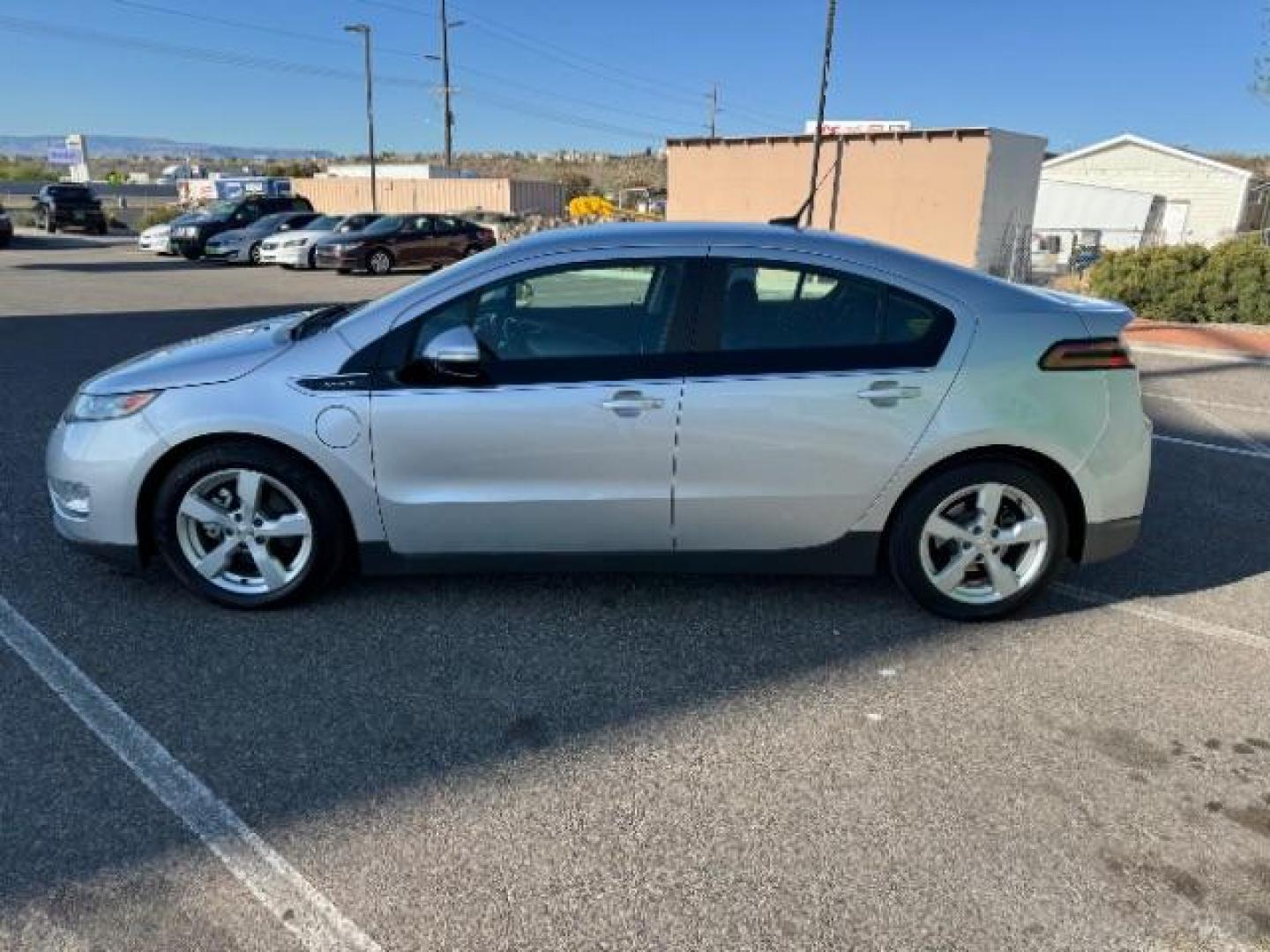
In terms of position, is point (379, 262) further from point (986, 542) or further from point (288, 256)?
point (986, 542)

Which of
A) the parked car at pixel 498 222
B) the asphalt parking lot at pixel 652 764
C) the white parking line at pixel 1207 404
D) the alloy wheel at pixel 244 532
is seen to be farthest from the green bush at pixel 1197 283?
the parked car at pixel 498 222

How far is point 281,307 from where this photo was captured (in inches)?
584

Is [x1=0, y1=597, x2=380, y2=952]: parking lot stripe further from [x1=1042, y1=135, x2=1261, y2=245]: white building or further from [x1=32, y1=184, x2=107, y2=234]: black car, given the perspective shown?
[x1=1042, y1=135, x2=1261, y2=245]: white building

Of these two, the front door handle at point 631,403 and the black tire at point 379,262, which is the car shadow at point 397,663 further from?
the black tire at point 379,262

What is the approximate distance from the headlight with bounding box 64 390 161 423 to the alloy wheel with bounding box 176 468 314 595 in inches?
14.6

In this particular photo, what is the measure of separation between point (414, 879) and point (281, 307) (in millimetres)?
13996

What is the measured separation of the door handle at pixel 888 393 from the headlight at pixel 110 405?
2711 millimetres

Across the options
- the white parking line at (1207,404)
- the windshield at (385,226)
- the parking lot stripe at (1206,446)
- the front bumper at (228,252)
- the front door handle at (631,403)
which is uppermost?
the windshield at (385,226)

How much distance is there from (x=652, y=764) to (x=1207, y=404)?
7.39m

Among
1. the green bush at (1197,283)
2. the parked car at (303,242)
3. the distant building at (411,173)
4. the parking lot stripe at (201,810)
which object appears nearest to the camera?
the parking lot stripe at (201,810)

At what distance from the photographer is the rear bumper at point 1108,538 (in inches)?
145

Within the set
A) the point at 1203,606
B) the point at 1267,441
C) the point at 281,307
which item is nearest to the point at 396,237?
the point at 281,307

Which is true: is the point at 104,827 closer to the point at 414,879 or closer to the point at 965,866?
the point at 414,879

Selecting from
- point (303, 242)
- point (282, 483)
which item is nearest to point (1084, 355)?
point (282, 483)
